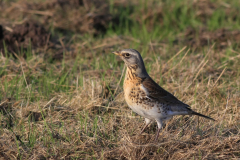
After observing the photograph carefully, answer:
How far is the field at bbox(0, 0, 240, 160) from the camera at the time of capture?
5016 mm

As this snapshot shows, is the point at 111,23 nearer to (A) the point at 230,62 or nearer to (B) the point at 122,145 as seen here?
(A) the point at 230,62

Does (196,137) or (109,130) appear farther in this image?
(109,130)

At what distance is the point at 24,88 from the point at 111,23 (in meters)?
4.17

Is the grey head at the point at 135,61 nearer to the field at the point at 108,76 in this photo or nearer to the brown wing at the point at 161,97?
the brown wing at the point at 161,97

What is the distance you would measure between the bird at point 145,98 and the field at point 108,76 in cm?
27

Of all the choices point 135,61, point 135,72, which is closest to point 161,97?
point 135,72

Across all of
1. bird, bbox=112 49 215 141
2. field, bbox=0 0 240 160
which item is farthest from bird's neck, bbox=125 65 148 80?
field, bbox=0 0 240 160

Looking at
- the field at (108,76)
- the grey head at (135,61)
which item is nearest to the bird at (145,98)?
the grey head at (135,61)

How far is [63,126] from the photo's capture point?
572 cm

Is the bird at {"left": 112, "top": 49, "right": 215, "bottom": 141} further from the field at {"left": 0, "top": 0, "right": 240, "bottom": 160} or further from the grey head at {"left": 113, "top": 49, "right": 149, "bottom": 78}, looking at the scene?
the field at {"left": 0, "top": 0, "right": 240, "bottom": 160}

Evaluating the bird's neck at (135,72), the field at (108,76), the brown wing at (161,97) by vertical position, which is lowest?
the field at (108,76)

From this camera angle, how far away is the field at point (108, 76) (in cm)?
502

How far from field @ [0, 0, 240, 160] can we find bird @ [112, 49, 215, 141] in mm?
272

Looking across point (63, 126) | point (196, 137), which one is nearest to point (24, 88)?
point (63, 126)
